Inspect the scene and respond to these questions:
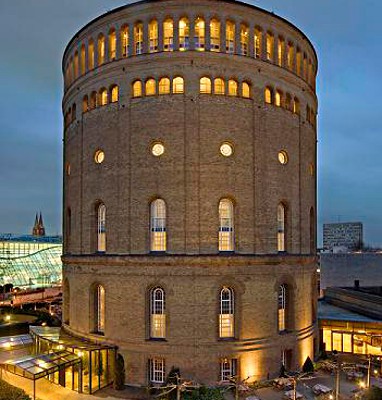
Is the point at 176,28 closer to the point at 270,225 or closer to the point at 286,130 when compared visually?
the point at 286,130

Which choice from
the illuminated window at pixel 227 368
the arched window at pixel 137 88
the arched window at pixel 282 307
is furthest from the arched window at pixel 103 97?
the illuminated window at pixel 227 368

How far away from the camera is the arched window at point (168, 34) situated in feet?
92.5

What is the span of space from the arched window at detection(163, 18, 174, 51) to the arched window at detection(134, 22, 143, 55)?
1546 mm

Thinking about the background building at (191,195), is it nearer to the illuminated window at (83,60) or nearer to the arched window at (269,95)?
the arched window at (269,95)

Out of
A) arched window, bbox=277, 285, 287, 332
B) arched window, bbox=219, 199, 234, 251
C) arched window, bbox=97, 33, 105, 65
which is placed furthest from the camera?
arched window, bbox=97, 33, 105, 65

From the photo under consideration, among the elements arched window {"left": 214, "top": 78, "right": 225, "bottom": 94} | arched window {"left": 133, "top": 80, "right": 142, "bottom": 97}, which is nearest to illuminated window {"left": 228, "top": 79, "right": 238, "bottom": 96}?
arched window {"left": 214, "top": 78, "right": 225, "bottom": 94}

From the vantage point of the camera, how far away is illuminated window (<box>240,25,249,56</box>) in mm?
28828

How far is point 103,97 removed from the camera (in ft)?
98.3

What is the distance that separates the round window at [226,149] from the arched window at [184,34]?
634 centimetres

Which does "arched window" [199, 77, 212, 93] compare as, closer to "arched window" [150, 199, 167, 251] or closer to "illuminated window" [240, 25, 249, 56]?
"illuminated window" [240, 25, 249, 56]

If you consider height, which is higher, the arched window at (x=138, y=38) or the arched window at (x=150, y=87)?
the arched window at (x=138, y=38)

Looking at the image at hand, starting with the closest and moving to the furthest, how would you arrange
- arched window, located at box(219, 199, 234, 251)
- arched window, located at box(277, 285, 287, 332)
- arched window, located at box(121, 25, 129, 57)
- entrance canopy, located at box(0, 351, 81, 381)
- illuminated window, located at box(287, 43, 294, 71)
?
entrance canopy, located at box(0, 351, 81, 381), arched window, located at box(219, 199, 234, 251), arched window, located at box(121, 25, 129, 57), arched window, located at box(277, 285, 287, 332), illuminated window, located at box(287, 43, 294, 71)

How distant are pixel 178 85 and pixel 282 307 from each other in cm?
1572

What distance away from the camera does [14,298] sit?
5822cm
